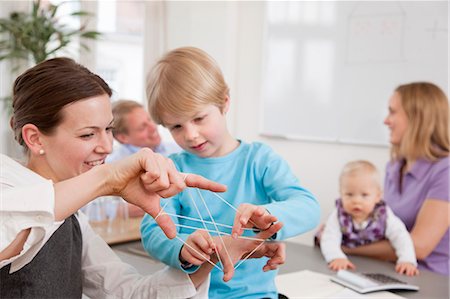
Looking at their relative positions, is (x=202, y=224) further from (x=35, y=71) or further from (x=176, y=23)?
(x=176, y=23)

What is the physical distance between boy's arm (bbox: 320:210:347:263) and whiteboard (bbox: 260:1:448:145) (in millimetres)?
1622

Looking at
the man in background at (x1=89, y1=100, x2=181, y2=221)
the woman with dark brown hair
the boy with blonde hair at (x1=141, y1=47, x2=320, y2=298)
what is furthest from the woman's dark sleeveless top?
the man in background at (x1=89, y1=100, x2=181, y2=221)

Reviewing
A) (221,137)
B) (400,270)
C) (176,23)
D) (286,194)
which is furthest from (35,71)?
(176,23)

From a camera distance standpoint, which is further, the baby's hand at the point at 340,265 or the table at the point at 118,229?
the table at the point at 118,229

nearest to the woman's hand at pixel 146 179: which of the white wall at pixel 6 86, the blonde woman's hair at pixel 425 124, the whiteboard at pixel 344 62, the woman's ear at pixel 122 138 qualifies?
the blonde woman's hair at pixel 425 124

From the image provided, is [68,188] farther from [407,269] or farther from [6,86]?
[6,86]

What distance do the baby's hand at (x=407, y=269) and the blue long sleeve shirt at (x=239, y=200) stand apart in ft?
2.21

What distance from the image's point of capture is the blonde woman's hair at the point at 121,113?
3.00 metres

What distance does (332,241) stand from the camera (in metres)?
2.05

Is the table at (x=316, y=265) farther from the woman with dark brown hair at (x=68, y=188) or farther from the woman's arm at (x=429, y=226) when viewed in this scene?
the woman with dark brown hair at (x=68, y=188)

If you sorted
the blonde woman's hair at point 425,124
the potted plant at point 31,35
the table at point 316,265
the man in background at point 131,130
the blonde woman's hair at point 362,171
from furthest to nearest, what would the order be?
the potted plant at point 31,35 → the man in background at point 131,130 → the blonde woman's hair at point 425,124 → the blonde woman's hair at point 362,171 → the table at point 316,265

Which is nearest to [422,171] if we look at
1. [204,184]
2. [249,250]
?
[249,250]

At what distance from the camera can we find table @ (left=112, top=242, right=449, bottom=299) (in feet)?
5.75

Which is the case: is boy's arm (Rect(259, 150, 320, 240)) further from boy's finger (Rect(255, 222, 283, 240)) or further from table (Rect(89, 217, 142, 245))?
table (Rect(89, 217, 142, 245))
